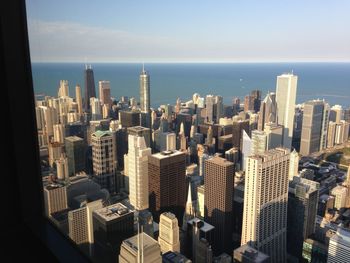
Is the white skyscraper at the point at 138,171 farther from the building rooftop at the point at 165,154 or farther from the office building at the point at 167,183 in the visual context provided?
the building rooftop at the point at 165,154

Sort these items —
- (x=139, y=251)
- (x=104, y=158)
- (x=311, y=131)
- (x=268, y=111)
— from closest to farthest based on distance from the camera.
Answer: (x=139, y=251)
(x=311, y=131)
(x=104, y=158)
(x=268, y=111)

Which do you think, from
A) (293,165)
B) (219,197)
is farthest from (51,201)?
(219,197)

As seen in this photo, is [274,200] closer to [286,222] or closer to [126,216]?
[286,222]

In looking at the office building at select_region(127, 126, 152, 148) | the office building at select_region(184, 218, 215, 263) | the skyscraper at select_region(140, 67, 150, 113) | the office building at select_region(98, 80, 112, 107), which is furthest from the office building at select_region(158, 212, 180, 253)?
the skyscraper at select_region(140, 67, 150, 113)

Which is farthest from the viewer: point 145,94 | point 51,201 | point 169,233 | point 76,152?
point 145,94

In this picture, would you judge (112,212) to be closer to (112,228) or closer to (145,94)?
(112,228)

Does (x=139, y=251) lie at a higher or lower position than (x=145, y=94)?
lower

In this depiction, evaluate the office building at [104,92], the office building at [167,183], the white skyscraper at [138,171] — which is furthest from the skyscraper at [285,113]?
the office building at [104,92]
